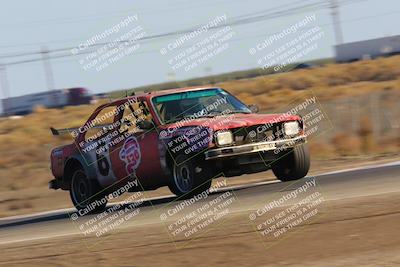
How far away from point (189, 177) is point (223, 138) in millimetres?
740

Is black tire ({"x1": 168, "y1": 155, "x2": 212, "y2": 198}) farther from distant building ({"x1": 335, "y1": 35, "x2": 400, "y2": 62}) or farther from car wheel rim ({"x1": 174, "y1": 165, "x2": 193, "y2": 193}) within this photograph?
distant building ({"x1": 335, "y1": 35, "x2": 400, "y2": 62})

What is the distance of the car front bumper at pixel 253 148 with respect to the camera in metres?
10.9

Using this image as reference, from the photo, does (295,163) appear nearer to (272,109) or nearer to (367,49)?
(272,109)

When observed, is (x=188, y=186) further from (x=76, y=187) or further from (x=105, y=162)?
(x=76, y=187)

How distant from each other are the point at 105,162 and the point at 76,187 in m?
0.91

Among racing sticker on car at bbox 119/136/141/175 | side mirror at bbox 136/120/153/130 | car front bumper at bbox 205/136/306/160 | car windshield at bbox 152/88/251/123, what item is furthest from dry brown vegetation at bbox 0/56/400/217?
side mirror at bbox 136/120/153/130

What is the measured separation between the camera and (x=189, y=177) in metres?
11.1

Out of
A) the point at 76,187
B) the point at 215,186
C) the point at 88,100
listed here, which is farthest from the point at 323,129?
the point at 88,100

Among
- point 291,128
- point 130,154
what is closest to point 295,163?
point 291,128

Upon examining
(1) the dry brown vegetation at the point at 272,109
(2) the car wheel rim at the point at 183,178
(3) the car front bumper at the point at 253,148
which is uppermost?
(3) the car front bumper at the point at 253,148

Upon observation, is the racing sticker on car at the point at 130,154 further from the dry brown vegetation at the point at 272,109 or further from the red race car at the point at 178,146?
Answer: the dry brown vegetation at the point at 272,109

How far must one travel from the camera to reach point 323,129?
19.5m

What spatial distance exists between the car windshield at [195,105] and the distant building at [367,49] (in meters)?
59.3

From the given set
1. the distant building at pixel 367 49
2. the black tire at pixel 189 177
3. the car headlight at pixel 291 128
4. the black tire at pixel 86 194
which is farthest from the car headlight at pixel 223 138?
the distant building at pixel 367 49
